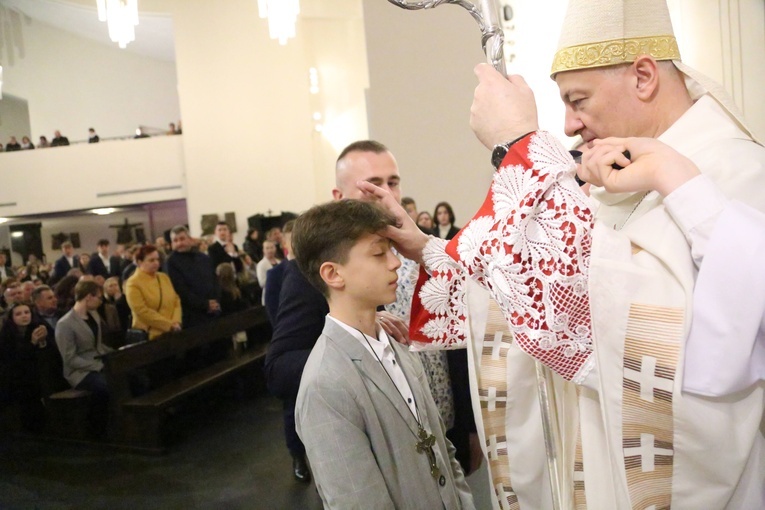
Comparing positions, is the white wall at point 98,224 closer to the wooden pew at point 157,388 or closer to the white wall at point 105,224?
the white wall at point 105,224

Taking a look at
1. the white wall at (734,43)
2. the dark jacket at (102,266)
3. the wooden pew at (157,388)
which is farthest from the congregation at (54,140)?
the white wall at (734,43)

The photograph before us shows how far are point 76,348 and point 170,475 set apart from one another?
3.97 feet

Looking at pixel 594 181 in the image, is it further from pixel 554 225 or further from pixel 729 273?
pixel 729 273

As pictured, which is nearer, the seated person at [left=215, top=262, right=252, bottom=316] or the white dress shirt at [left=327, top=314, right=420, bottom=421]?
the white dress shirt at [left=327, top=314, right=420, bottom=421]

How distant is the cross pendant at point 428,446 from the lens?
1.57m

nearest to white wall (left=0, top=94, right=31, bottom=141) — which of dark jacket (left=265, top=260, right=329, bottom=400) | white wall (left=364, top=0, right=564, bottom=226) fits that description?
white wall (left=364, top=0, right=564, bottom=226)

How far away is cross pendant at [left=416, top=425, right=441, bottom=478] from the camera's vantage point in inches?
61.9

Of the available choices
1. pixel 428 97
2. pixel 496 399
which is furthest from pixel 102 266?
pixel 496 399

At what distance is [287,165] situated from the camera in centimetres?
1578

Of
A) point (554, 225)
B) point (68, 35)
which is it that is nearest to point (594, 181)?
point (554, 225)

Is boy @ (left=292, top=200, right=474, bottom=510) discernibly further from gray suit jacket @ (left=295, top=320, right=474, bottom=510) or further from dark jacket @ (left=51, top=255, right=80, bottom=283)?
dark jacket @ (left=51, top=255, right=80, bottom=283)

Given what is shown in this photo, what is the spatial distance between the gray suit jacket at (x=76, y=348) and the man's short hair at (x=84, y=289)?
0.18 metres

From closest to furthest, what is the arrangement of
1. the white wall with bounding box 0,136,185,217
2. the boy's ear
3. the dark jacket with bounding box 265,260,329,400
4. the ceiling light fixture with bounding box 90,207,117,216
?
the boy's ear
the dark jacket with bounding box 265,260,329,400
the white wall with bounding box 0,136,185,217
the ceiling light fixture with bounding box 90,207,117,216

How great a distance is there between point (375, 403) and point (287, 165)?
14.6 meters
